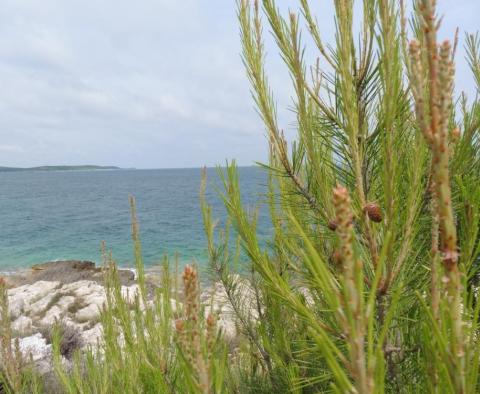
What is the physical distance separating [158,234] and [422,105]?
37507mm

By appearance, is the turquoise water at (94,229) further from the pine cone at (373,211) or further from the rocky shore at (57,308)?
the pine cone at (373,211)

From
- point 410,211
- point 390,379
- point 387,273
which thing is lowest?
point 390,379

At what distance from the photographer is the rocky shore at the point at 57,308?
818cm

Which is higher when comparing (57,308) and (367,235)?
(367,235)

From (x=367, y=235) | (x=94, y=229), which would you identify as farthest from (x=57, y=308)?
(x=94, y=229)

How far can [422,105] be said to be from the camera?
541 mm

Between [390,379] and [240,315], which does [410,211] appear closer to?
[390,379]

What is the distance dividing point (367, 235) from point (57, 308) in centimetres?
1333

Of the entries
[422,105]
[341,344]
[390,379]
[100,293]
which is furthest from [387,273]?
[100,293]

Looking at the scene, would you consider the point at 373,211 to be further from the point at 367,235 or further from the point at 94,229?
the point at 94,229

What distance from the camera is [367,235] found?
1348mm

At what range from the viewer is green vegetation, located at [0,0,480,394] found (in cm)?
54

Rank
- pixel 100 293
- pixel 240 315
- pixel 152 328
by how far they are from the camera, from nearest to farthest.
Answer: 1. pixel 152 328
2. pixel 240 315
3. pixel 100 293

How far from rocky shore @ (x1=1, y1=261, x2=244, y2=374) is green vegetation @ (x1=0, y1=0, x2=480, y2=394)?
478 centimetres
